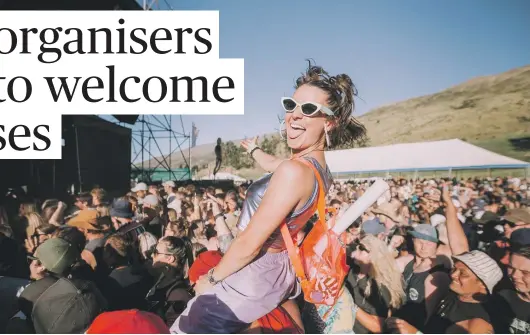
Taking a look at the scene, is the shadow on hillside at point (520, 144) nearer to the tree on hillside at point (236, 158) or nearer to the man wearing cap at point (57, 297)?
the tree on hillside at point (236, 158)

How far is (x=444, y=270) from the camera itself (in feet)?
8.13

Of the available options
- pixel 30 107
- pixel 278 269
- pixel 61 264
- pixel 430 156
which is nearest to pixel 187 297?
pixel 61 264

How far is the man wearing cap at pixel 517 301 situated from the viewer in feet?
5.90

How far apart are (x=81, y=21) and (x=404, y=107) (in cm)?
7202

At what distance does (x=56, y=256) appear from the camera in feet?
6.42

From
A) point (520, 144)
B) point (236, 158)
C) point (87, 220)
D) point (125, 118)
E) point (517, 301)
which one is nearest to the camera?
point (517, 301)

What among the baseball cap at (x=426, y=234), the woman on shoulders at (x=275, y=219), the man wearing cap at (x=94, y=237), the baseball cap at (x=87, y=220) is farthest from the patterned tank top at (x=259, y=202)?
the baseball cap at (x=87, y=220)

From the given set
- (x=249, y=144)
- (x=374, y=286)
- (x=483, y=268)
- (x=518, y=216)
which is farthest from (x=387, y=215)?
(x=249, y=144)

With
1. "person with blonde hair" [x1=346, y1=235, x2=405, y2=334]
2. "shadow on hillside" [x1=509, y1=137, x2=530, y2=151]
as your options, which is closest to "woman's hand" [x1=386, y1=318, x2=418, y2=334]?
"person with blonde hair" [x1=346, y1=235, x2=405, y2=334]

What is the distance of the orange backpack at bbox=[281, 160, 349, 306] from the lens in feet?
3.25

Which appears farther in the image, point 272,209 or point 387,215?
point 387,215

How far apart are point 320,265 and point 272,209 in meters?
0.30

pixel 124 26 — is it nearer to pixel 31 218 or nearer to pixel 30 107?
pixel 30 107

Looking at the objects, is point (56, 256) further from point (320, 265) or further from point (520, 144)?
point (520, 144)
